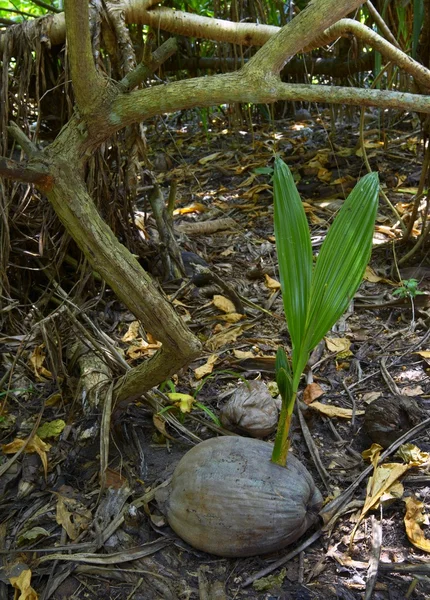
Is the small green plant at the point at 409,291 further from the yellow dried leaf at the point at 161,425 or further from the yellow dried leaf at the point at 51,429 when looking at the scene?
the yellow dried leaf at the point at 51,429

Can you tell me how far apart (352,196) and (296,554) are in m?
0.93

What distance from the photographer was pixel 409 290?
270 cm

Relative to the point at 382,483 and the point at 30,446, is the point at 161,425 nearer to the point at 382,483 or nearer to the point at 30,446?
the point at 30,446

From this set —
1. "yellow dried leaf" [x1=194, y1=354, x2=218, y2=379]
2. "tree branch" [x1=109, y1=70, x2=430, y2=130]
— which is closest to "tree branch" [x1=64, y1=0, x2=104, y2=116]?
"tree branch" [x1=109, y1=70, x2=430, y2=130]

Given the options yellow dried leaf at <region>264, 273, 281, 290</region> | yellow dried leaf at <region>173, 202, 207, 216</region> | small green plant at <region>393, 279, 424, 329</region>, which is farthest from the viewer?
yellow dried leaf at <region>173, 202, 207, 216</region>

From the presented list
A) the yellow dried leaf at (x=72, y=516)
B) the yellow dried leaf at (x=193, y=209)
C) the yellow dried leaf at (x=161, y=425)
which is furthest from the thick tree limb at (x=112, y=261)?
the yellow dried leaf at (x=193, y=209)

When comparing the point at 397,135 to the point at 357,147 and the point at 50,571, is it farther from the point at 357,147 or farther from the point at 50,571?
the point at 50,571

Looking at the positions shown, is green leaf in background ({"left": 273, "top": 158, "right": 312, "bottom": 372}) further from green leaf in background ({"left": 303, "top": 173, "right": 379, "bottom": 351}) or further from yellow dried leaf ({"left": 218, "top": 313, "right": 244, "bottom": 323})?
yellow dried leaf ({"left": 218, "top": 313, "right": 244, "bottom": 323})

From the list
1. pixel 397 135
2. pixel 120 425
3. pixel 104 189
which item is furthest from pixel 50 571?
pixel 397 135

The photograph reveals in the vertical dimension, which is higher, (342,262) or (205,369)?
(342,262)

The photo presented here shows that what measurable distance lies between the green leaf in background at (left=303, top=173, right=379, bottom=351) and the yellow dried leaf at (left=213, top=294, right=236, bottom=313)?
121cm

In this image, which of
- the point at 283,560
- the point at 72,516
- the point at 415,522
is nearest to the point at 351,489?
the point at 415,522

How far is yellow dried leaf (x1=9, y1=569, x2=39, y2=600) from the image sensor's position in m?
1.59

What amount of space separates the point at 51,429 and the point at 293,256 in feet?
3.47
